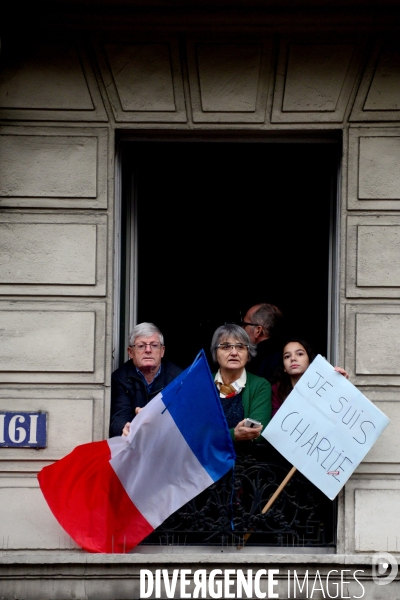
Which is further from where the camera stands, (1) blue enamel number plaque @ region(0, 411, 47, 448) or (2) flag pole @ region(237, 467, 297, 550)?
(1) blue enamel number plaque @ region(0, 411, 47, 448)

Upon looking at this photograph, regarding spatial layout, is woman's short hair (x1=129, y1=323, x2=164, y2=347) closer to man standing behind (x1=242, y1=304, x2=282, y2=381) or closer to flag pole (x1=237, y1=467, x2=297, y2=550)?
man standing behind (x1=242, y1=304, x2=282, y2=381)

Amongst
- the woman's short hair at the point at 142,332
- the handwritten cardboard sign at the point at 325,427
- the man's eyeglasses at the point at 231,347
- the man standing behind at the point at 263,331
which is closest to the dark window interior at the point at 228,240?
the man standing behind at the point at 263,331

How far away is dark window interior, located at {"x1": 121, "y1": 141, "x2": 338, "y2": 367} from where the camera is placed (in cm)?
1095

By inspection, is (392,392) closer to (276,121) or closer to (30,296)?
(276,121)

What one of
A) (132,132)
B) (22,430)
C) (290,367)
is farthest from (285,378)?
(132,132)

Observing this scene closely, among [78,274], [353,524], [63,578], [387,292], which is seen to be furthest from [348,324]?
[63,578]

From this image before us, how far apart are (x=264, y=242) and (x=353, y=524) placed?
14.5ft

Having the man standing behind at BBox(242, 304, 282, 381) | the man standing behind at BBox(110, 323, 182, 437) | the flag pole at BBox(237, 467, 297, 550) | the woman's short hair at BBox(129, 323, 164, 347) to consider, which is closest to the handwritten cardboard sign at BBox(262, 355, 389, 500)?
the flag pole at BBox(237, 467, 297, 550)

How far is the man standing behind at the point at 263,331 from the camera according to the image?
30.8 ft

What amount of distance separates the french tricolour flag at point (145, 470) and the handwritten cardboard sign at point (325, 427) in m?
0.48

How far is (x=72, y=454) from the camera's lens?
865 centimetres

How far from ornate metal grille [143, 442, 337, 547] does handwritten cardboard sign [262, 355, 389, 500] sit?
280mm

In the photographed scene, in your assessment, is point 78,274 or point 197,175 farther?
point 197,175

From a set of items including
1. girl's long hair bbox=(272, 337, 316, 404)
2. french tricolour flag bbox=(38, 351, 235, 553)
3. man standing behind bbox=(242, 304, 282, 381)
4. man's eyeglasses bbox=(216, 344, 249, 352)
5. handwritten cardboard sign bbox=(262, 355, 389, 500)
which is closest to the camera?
french tricolour flag bbox=(38, 351, 235, 553)
